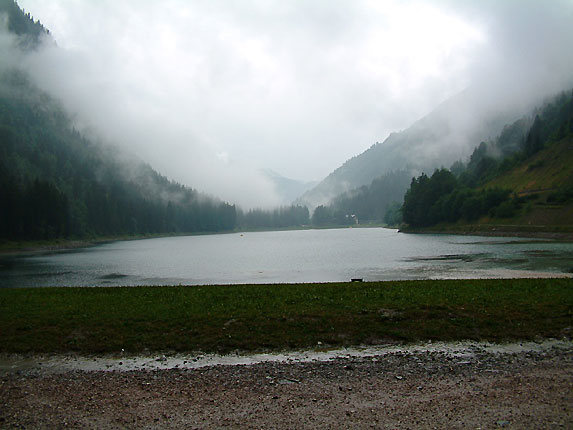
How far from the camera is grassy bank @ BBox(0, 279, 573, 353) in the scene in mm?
16375

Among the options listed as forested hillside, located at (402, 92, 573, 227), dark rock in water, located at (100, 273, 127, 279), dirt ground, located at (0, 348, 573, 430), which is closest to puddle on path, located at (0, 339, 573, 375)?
dirt ground, located at (0, 348, 573, 430)

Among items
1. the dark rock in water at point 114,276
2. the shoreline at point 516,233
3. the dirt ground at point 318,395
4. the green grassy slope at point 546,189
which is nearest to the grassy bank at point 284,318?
the dirt ground at point 318,395

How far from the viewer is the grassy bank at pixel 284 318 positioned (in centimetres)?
1638

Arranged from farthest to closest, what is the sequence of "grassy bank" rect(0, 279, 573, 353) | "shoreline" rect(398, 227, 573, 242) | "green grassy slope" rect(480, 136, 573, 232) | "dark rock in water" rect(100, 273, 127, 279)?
"green grassy slope" rect(480, 136, 573, 232), "shoreline" rect(398, 227, 573, 242), "dark rock in water" rect(100, 273, 127, 279), "grassy bank" rect(0, 279, 573, 353)

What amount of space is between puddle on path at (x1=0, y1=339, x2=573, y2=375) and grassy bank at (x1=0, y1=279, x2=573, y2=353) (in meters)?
0.69

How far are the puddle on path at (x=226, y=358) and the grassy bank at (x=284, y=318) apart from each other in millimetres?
689

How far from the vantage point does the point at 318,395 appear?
36.5 ft

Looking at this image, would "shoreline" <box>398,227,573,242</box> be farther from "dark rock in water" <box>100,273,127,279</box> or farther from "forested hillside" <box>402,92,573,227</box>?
"dark rock in water" <box>100,273,127,279</box>

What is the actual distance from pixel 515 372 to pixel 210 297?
645 inches

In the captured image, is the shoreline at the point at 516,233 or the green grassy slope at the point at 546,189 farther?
the green grassy slope at the point at 546,189

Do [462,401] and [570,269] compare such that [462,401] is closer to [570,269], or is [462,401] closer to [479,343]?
[479,343]

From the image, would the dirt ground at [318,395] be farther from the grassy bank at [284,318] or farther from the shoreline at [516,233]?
the shoreline at [516,233]

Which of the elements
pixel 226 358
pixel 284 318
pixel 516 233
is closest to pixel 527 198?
pixel 516 233

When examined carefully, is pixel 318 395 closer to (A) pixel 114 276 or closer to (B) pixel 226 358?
(B) pixel 226 358
